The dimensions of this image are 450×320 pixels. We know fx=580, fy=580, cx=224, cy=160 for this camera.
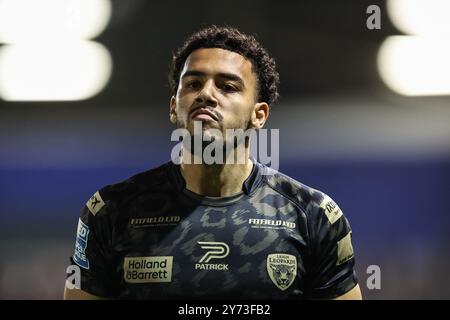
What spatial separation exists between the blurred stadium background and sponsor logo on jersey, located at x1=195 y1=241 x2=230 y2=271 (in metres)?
1.79

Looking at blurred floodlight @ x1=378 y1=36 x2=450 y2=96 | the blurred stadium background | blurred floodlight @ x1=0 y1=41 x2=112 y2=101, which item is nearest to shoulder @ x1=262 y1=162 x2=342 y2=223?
the blurred stadium background

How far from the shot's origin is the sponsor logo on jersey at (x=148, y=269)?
212cm

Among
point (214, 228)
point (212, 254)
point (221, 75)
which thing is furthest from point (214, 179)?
point (221, 75)

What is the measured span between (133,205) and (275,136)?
5.49 feet

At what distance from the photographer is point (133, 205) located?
2.29 metres

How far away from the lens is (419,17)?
428cm

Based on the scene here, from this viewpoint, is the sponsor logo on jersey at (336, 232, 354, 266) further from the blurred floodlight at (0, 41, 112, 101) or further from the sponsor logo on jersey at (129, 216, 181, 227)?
the blurred floodlight at (0, 41, 112, 101)

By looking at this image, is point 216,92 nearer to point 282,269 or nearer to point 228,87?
point 228,87

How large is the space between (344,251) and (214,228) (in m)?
0.53

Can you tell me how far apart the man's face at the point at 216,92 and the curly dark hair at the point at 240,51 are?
0.05 metres

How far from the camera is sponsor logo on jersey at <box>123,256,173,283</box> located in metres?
2.12

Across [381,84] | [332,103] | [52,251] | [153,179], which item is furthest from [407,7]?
[52,251]

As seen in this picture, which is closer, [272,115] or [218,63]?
[218,63]
